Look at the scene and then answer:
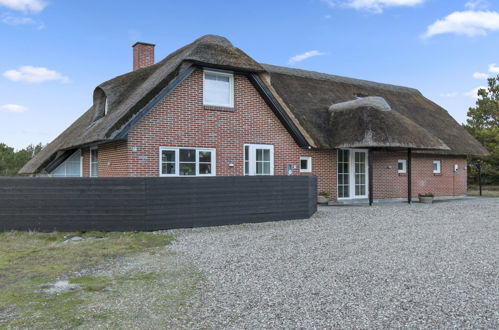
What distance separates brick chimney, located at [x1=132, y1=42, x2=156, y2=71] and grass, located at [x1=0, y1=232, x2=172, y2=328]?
10.6 m

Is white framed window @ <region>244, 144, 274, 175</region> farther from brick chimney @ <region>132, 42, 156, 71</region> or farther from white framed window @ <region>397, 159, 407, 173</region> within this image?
brick chimney @ <region>132, 42, 156, 71</region>

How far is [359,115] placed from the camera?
1527 cm

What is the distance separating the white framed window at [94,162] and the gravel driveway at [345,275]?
6494mm

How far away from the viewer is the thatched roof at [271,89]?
39.8 ft

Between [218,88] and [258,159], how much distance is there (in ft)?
9.41

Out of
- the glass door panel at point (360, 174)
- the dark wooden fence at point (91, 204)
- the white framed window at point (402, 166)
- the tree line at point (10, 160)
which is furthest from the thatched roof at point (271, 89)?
the tree line at point (10, 160)

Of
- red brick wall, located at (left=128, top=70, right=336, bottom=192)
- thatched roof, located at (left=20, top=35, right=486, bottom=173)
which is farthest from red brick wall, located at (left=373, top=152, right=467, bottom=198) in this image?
red brick wall, located at (left=128, top=70, right=336, bottom=192)

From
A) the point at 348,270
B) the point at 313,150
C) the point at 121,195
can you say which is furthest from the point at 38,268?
the point at 313,150

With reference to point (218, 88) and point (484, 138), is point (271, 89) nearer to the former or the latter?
point (218, 88)

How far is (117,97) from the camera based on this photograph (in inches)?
546

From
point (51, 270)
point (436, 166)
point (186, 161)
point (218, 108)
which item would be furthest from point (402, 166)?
point (51, 270)

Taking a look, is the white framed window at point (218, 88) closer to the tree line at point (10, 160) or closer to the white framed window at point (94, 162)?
the white framed window at point (94, 162)

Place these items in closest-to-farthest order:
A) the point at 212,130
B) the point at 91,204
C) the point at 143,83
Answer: the point at 91,204, the point at 212,130, the point at 143,83

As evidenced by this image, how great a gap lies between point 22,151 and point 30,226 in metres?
30.8
